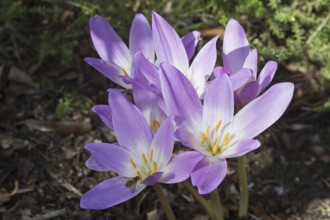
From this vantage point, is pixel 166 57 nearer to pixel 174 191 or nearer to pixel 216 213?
pixel 216 213

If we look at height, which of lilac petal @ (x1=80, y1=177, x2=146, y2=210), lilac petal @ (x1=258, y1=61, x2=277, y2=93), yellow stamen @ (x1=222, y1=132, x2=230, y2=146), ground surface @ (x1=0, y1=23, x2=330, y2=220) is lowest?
ground surface @ (x1=0, y1=23, x2=330, y2=220)

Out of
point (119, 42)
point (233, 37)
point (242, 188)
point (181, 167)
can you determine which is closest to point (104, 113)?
point (181, 167)

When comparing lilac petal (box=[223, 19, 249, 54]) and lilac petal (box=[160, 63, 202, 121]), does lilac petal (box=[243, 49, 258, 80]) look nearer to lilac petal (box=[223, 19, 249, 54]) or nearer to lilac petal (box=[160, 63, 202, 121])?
lilac petal (box=[223, 19, 249, 54])

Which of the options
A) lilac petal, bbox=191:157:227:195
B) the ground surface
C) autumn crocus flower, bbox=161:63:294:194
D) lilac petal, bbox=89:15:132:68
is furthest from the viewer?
the ground surface

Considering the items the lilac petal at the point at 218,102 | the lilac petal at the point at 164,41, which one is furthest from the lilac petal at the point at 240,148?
the lilac petal at the point at 164,41

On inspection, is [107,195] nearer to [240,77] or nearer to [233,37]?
[240,77]

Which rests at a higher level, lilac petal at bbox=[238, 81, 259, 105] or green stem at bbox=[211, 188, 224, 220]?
lilac petal at bbox=[238, 81, 259, 105]

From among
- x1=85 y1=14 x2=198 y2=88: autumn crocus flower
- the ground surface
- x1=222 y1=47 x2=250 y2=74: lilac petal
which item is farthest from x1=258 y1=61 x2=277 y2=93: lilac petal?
the ground surface
